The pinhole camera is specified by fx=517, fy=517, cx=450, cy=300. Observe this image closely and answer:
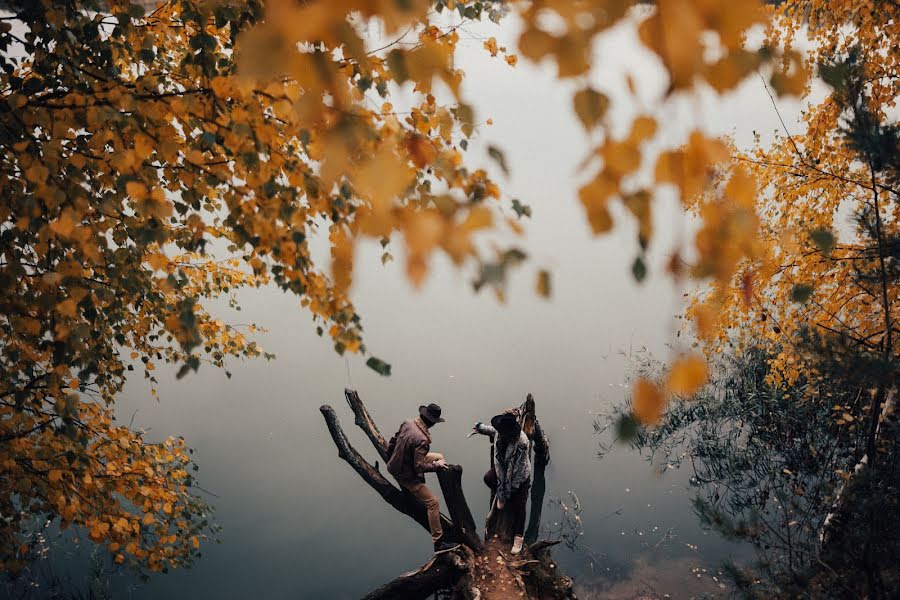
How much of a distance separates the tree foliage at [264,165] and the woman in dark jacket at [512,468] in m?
3.00

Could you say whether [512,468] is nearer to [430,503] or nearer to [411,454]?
[430,503]

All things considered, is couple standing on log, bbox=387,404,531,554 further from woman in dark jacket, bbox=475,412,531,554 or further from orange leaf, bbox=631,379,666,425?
orange leaf, bbox=631,379,666,425

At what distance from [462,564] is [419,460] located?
112 cm

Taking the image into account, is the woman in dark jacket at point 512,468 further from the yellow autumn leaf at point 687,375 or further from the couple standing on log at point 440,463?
Answer: the yellow autumn leaf at point 687,375

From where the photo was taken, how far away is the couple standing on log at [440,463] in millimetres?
5238

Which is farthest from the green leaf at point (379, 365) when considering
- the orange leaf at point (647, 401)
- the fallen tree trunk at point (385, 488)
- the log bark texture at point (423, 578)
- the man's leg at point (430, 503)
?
the fallen tree trunk at point (385, 488)

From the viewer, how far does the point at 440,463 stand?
530cm

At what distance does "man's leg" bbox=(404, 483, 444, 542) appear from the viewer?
5445 mm

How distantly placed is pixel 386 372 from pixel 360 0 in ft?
3.87

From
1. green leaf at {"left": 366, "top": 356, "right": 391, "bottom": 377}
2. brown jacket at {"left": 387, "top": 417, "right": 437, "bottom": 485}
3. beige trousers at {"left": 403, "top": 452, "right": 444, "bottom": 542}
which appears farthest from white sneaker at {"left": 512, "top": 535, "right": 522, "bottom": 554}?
green leaf at {"left": 366, "top": 356, "right": 391, "bottom": 377}

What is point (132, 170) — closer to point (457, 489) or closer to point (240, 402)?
point (457, 489)

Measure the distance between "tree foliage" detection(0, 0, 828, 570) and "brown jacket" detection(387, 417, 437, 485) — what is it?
1930mm

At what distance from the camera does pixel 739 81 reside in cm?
101

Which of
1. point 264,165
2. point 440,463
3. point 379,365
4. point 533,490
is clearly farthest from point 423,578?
point 264,165
